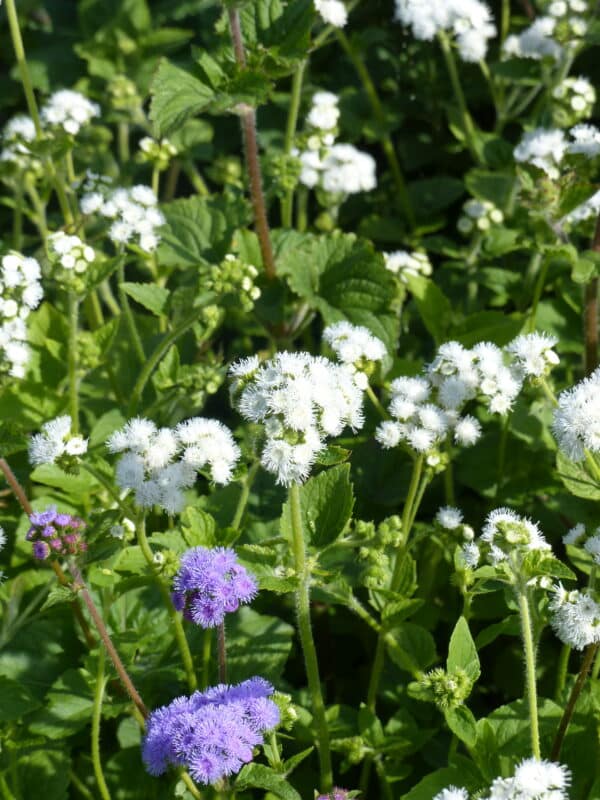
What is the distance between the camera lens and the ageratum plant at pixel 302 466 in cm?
235

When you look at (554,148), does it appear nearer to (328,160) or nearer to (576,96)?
(576,96)

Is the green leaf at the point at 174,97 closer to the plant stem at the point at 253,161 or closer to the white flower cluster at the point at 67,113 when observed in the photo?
the plant stem at the point at 253,161

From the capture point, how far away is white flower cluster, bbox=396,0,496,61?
4.33m

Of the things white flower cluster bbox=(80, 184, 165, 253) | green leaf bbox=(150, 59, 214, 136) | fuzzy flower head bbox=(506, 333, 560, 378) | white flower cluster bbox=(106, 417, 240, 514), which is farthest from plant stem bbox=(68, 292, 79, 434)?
fuzzy flower head bbox=(506, 333, 560, 378)

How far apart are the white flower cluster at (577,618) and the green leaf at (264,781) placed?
713 mm

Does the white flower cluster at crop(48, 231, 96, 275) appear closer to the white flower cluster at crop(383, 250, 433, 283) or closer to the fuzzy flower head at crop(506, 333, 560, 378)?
the white flower cluster at crop(383, 250, 433, 283)

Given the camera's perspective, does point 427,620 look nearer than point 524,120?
Yes

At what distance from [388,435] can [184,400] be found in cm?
70

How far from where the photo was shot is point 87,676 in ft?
9.12

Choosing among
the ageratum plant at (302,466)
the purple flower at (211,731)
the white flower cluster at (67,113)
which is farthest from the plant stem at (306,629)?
the white flower cluster at (67,113)

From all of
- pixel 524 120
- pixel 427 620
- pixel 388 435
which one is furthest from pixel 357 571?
pixel 524 120

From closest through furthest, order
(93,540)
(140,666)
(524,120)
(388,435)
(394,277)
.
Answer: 1. (93,540)
2. (388,435)
3. (140,666)
4. (394,277)
5. (524,120)

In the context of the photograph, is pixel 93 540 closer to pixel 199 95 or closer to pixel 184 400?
pixel 184 400

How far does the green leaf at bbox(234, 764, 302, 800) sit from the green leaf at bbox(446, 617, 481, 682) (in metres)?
0.46
